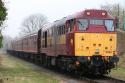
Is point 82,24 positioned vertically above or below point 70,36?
above

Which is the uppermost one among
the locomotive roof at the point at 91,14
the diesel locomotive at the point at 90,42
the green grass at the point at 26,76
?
the locomotive roof at the point at 91,14

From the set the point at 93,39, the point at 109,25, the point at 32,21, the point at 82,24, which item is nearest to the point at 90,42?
the point at 93,39

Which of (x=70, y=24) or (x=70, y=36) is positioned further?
(x=70, y=24)

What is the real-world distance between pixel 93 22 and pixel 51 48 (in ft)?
20.4

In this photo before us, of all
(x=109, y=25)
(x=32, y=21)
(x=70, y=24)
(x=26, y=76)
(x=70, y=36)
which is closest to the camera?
(x=70, y=36)

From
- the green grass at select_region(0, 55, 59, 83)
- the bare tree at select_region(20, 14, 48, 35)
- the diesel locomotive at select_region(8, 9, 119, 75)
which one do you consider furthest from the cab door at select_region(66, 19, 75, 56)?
the bare tree at select_region(20, 14, 48, 35)

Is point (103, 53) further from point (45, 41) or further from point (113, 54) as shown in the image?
point (45, 41)

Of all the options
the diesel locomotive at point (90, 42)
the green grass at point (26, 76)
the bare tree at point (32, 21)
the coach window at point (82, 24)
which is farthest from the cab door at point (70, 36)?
the bare tree at point (32, 21)

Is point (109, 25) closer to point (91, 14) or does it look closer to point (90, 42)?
point (91, 14)

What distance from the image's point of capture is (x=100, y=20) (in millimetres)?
23078

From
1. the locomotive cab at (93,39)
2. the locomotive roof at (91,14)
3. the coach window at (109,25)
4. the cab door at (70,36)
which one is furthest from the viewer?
the coach window at (109,25)

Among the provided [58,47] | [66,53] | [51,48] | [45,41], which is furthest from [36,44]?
[66,53]

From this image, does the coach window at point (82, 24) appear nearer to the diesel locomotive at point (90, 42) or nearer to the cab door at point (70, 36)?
the diesel locomotive at point (90, 42)

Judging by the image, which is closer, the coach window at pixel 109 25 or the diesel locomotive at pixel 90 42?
the diesel locomotive at pixel 90 42
